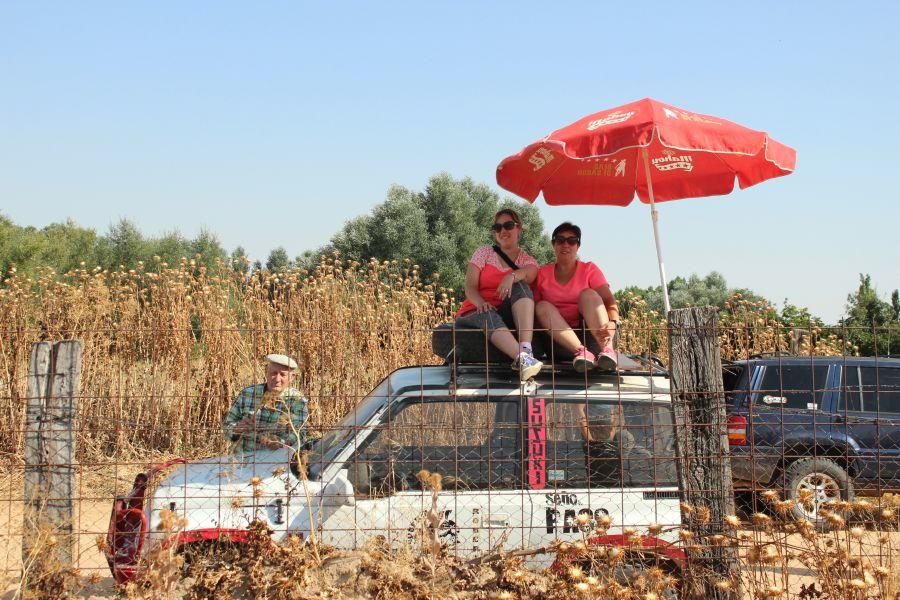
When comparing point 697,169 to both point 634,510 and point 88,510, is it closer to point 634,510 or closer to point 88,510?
point 634,510

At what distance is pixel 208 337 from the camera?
9914 mm

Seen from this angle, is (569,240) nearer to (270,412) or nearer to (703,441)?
(703,441)

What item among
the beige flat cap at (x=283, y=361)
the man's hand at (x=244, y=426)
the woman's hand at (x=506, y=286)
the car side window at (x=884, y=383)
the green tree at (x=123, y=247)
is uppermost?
the green tree at (x=123, y=247)

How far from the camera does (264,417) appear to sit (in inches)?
237

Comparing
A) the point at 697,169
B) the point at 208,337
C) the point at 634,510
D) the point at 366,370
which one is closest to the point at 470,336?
the point at 634,510

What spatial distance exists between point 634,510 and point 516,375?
102cm

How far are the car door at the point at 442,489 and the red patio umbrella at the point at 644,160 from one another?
1.95 meters

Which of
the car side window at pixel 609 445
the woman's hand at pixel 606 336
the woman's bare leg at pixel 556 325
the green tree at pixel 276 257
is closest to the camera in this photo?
Result: the car side window at pixel 609 445

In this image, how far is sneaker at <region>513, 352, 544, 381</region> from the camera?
200 inches

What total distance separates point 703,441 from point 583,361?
81cm

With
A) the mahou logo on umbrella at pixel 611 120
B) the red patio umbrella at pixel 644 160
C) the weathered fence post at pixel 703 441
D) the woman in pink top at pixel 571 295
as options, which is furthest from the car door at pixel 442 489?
the mahou logo on umbrella at pixel 611 120

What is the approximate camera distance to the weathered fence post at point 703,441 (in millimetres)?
4965

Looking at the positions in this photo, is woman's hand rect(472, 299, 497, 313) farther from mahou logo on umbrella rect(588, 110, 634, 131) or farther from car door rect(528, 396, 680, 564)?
mahou logo on umbrella rect(588, 110, 634, 131)

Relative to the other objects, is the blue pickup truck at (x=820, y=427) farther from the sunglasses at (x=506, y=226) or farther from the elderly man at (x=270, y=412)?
the elderly man at (x=270, y=412)
